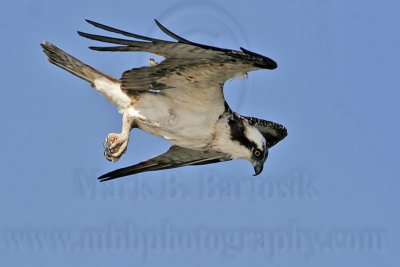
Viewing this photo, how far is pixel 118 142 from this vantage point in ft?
57.1

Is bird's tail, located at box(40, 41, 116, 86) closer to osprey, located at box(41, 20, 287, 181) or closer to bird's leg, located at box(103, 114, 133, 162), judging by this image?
osprey, located at box(41, 20, 287, 181)

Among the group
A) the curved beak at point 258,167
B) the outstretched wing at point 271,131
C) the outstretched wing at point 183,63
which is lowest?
the curved beak at point 258,167

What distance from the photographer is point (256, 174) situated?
18016 mm

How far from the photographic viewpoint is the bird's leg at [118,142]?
17.4 m

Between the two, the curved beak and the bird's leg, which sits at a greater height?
the bird's leg

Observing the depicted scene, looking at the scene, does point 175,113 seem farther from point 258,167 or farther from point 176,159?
point 176,159

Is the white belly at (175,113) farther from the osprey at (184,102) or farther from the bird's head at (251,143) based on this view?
the bird's head at (251,143)

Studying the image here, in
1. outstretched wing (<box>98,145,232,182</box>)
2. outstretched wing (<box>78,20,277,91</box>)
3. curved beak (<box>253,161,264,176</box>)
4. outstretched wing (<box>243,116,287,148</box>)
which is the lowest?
curved beak (<box>253,161,264,176</box>)

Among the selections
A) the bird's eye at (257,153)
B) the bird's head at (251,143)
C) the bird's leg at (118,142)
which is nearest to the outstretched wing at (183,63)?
the bird's leg at (118,142)

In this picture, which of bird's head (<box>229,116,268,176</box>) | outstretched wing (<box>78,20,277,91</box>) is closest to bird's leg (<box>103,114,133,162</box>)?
outstretched wing (<box>78,20,277,91</box>)

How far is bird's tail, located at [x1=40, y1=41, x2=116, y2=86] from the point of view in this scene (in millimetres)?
17719

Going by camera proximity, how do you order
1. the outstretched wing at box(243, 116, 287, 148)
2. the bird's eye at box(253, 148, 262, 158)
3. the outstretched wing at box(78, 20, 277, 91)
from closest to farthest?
1. the outstretched wing at box(78, 20, 277, 91)
2. the bird's eye at box(253, 148, 262, 158)
3. the outstretched wing at box(243, 116, 287, 148)

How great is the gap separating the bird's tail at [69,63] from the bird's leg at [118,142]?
0.77 meters

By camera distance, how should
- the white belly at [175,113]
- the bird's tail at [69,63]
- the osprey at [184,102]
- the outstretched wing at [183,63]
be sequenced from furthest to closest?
the bird's tail at [69,63]
the white belly at [175,113]
the osprey at [184,102]
the outstretched wing at [183,63]
